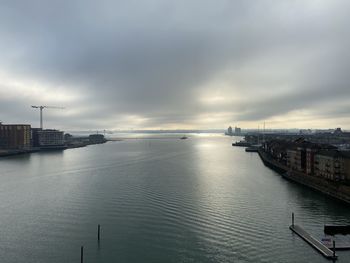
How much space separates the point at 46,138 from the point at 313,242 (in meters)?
56.2

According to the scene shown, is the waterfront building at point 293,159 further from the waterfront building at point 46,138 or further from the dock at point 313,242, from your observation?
the waterfront building at point 46,138

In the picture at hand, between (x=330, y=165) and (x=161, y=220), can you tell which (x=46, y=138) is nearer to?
(x=330, y=165)

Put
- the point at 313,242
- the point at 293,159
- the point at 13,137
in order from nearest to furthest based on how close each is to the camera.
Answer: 1. the point at 313,242
2. the point at 293,159
3. the point at 13,137

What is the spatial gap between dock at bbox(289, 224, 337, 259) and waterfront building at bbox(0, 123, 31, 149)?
48679 mm

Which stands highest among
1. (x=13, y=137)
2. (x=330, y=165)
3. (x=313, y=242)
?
(x=13, y=137)

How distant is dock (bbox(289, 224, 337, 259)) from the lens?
822cm

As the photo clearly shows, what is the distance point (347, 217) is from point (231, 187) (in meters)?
6.45

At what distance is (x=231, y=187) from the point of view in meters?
17.7

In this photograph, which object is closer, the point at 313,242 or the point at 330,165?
the point at 313,242

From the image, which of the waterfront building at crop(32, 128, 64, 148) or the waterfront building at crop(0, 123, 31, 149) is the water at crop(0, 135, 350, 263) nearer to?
A: the waterfront building at crop(0, 123, 31, 149)

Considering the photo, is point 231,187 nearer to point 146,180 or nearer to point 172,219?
point 146,180

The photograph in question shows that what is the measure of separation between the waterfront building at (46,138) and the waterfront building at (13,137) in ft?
18.5

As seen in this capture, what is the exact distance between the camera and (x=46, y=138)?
194 feet

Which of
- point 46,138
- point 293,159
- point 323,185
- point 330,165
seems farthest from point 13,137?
point 323,185
